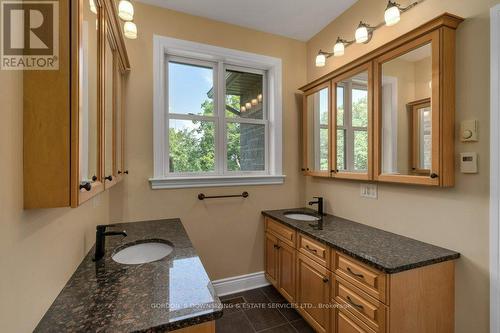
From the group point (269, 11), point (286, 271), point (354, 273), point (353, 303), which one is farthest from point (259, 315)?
point (269, 11)

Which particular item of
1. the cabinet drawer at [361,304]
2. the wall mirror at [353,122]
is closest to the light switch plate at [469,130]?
the wall mirror at [353,122]

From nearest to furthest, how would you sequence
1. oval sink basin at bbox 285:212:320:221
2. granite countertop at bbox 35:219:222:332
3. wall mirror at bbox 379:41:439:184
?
granite countertop at bbox 35:219:222:332 → wall mirror at bbox 379:41:439:184 → oval sink basin at bbox 285:212:320:221

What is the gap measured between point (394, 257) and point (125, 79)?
2401 mm

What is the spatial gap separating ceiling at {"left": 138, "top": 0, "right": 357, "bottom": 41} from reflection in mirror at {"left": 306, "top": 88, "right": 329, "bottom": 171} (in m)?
0.72

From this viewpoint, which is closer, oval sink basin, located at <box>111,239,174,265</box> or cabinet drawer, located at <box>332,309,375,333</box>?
cabinet drawer, located at <box>332,309,375,333</box>

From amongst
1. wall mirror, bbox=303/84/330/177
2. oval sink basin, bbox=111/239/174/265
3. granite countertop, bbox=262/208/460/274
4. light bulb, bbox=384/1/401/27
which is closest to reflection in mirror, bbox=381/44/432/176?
light bulb, bbox=384/1/401/27

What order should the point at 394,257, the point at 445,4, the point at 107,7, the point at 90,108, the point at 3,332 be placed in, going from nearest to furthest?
the point at 3,332 → the point at 90,108 → the point at 107,7 → the point at 394,257 → the point at 445,4

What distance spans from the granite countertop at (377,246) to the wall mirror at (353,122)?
43 cm

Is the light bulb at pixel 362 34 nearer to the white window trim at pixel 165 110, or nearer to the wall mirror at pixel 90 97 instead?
the white window trim at pixel 165 110

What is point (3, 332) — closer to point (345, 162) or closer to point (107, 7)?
point (107, 7)

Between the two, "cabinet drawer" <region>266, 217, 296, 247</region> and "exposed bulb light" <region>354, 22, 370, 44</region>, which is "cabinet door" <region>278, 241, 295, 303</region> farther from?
"exposed bulb light" <region>354, 22, 370, 44</region>

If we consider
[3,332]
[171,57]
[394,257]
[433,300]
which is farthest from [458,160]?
[171,57]

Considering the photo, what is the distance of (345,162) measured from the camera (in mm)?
2098

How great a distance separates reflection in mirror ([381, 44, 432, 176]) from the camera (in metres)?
1.46
